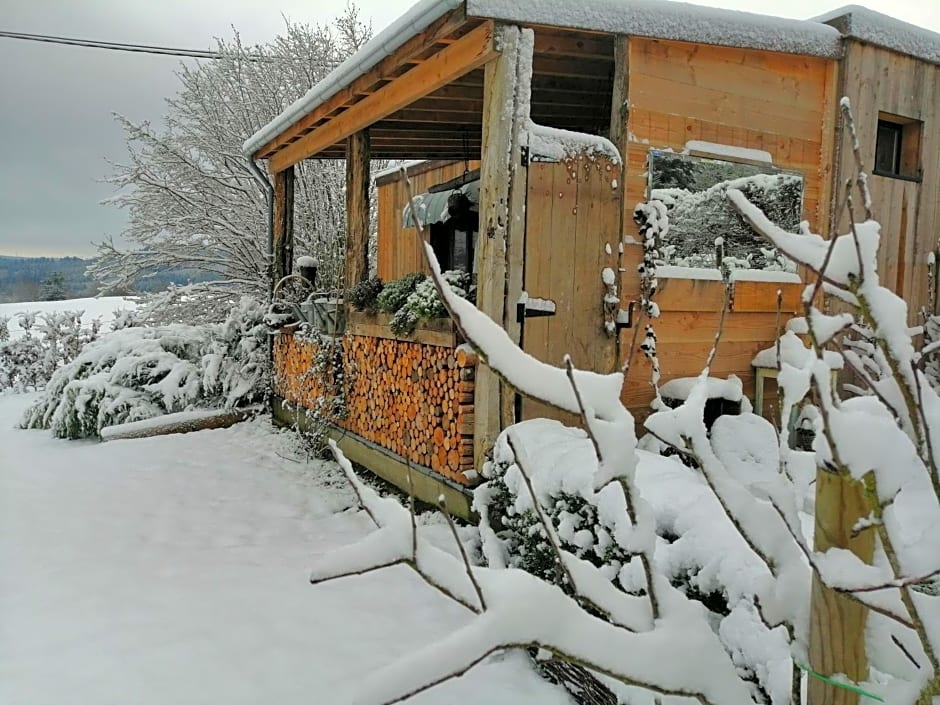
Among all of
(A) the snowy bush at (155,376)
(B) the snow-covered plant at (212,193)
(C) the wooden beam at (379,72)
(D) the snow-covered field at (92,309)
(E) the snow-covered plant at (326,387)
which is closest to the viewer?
(C) the wooden beam at (379,72)

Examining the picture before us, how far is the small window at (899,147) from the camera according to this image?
16.5ft

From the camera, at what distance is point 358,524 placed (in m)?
4.36

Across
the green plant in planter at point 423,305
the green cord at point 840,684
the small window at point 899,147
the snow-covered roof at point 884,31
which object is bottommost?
the green cord at point 840,684

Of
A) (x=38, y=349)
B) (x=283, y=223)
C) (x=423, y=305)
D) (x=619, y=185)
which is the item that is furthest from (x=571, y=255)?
(x=38, y=349)

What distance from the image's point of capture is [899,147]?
5121mm

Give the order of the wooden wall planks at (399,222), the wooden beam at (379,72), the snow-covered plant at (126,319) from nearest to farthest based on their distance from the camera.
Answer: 1. the wooden beam at (379,72)
2. the wooden wall planks at (399,222)
3. the snow-covered plant at (126,319)

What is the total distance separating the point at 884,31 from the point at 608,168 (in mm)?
2430

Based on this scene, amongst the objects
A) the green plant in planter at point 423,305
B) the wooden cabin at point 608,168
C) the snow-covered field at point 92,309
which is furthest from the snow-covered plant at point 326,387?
the snow-covered field at point 92,309

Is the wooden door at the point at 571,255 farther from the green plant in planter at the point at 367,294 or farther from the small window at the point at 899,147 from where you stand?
the small window at the point at 899,147

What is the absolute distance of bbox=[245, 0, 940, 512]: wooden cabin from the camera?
3650 millimetres

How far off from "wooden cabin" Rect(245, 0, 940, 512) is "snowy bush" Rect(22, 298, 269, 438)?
2543 millimetres

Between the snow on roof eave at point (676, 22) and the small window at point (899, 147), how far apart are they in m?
0.90

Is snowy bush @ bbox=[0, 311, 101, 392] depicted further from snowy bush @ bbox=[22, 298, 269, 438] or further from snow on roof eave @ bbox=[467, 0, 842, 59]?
snow on roof eave @ bbox=[467, 0, 842, 59]

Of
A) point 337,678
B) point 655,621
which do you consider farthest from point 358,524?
point 655,621
